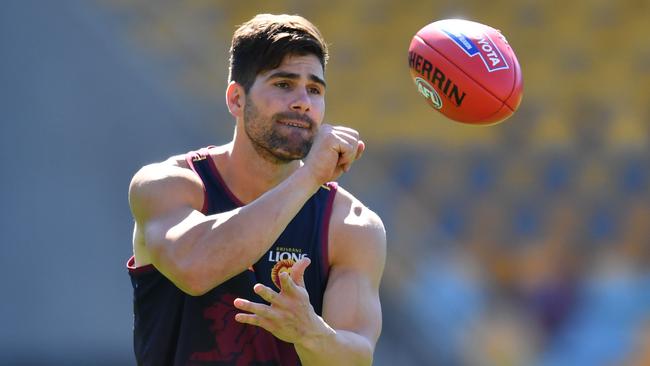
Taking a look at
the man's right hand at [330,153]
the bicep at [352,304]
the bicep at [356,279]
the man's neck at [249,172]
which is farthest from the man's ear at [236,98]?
the bicep at [352,304]

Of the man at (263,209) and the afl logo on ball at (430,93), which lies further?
the afl logo on ball at (430,93)

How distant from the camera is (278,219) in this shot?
3355 millimetres

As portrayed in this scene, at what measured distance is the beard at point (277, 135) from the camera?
3.71 metres

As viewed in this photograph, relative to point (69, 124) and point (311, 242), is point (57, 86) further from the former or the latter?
point (311, 242)

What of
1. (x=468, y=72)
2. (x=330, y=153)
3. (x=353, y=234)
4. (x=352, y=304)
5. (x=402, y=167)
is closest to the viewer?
(x=330, y=153)

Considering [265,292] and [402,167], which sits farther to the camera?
[402,167]

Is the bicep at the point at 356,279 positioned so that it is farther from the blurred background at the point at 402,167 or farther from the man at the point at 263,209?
the blurred background at the point at 402,167

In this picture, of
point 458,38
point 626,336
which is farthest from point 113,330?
point 458,38

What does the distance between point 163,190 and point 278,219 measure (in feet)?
1.75

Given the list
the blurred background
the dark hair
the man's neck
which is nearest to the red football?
the dark hair

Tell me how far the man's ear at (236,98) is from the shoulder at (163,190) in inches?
12.2

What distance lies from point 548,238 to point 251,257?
21.2 feet

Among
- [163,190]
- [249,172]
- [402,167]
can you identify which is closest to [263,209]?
[163,190]

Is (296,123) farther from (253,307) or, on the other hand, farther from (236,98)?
(253,307)
